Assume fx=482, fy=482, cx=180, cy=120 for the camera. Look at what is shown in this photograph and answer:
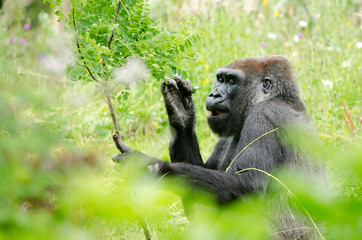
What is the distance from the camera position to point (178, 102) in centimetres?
382

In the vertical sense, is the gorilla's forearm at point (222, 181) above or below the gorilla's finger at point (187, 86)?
below

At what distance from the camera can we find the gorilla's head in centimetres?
375

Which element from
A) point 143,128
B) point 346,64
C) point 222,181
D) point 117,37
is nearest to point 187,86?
point 117,37

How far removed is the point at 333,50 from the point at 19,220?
638cm

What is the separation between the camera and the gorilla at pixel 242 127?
311 cm

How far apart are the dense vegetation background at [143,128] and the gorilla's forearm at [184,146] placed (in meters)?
0.38

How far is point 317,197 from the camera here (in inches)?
31.3

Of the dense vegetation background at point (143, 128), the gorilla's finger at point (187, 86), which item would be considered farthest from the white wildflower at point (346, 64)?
the gorilla's finger at point (187, 86)

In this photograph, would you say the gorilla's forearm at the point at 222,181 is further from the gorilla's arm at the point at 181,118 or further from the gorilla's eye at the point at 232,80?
the gorilla's eye at the point at 232,80

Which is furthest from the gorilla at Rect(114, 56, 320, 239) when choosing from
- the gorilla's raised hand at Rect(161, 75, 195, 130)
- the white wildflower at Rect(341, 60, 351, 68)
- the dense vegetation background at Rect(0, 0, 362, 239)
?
the white wildflower at Rect(341, 60, 351, 68)

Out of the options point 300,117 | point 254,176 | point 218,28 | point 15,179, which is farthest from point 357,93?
point 15,179

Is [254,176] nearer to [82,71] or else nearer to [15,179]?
[82,71]

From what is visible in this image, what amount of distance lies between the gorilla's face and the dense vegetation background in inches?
17.7

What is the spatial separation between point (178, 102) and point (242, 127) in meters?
0.54
